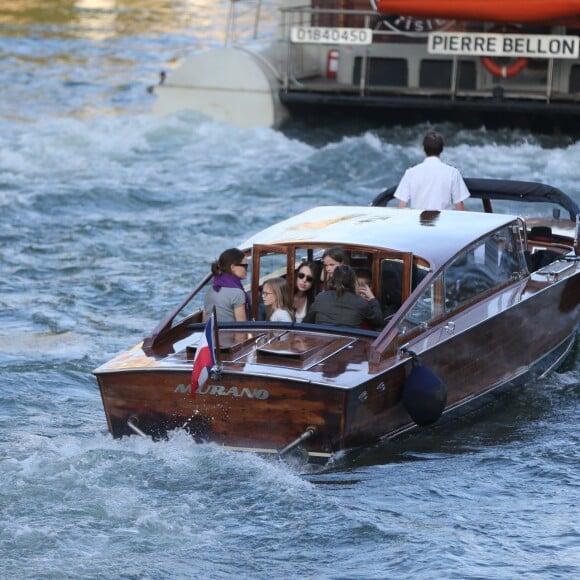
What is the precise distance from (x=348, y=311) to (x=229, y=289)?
842 millimetres

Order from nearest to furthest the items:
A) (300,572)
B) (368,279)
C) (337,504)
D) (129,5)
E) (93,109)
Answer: (300,572)
(337,504)
(368,279)
(93,109)
(129,5)

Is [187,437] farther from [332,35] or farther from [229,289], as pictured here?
[332,35]

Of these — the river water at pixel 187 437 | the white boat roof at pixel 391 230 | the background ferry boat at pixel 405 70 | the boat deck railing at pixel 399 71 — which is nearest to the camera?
the river water at pixel 187 437

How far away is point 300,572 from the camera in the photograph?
735 cm

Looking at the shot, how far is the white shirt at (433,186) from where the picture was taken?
38.1 feet

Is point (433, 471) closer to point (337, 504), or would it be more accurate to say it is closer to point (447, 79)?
point (337, 504)

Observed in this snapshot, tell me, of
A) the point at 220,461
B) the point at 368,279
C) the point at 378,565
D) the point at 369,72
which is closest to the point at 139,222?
the point at 369,72

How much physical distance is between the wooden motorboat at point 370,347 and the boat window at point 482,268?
0.04 ft

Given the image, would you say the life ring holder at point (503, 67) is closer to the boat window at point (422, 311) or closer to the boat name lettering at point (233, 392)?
the boat window at point (422, 311)

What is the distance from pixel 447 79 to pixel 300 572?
14271mm

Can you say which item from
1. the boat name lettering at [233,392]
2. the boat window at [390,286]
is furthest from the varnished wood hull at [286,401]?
the boat window at [390,286]

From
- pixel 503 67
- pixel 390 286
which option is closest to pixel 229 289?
pixel 390 286

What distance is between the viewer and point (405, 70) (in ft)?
68.1

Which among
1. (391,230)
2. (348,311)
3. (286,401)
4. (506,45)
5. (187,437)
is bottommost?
(187,437)
